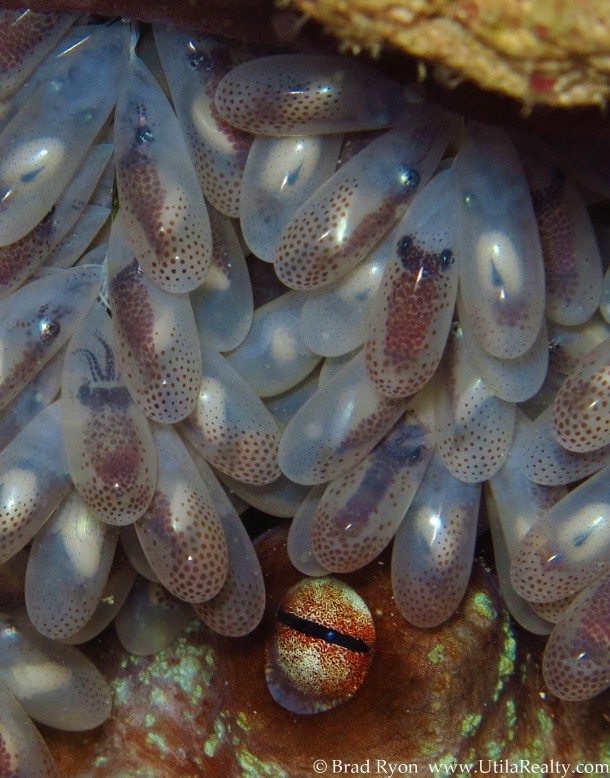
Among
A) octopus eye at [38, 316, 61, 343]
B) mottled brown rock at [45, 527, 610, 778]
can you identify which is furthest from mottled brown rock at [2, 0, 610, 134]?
mottled brown rock at [45, 527, 610, 778]

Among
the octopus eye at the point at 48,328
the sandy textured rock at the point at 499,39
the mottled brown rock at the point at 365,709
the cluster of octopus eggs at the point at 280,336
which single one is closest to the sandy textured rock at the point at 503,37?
the sandy textured rock at the point at 499,39

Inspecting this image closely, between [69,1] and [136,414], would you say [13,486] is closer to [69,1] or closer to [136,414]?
[136,414]

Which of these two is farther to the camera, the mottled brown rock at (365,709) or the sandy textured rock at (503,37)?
the mottled brown rock at (365,709)

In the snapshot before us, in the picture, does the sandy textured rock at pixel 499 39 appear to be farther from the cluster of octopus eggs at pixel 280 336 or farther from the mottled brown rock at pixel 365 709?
the mottled brown rock at pixel 365 709

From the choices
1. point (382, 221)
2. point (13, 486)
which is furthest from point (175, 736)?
point (382, 221)

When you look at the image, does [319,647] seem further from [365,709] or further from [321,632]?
[365,709]

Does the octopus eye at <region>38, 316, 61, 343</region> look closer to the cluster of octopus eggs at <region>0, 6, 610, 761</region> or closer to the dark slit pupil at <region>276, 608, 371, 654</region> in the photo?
the cluster of octopus eggs at <region>0, 6, 610, 761</region>

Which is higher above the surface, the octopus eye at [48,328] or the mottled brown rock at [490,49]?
the mottled brown rock at [490,49]

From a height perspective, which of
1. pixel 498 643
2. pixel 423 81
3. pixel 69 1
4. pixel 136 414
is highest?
pixel 69 1
